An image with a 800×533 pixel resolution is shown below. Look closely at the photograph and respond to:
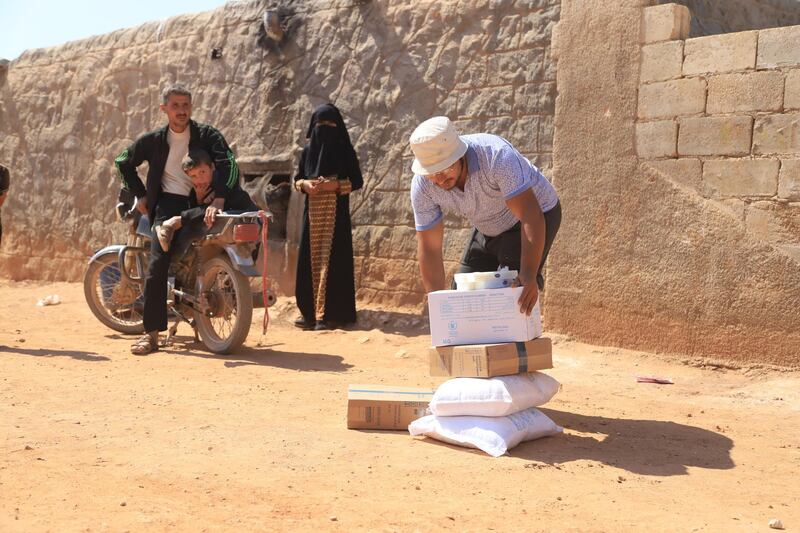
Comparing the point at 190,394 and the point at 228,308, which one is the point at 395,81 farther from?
the point at 190,394

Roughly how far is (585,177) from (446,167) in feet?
8.93

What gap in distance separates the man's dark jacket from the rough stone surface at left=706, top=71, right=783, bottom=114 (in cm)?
312

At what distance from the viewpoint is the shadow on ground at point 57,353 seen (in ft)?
19.9

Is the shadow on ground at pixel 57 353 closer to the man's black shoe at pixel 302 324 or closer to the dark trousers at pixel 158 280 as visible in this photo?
the dark trousers at pixel 158 280

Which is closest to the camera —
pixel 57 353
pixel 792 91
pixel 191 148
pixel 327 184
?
pixel 792 91

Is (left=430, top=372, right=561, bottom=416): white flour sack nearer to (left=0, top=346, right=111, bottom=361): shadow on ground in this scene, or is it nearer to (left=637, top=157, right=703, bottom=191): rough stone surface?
(left=637, top=157, right=703, bottom=191): rough stone surface

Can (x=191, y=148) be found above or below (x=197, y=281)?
above

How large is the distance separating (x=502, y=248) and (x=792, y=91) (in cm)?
235

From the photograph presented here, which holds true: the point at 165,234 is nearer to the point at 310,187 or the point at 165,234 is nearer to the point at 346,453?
the point at 310,187

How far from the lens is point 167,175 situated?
6414 millimetres

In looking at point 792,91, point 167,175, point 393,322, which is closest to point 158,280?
point 167,175

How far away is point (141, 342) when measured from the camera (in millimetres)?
6262

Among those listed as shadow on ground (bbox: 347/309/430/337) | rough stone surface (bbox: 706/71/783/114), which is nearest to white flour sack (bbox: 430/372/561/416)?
rough stone surface (bbox: 706/71/783/114)

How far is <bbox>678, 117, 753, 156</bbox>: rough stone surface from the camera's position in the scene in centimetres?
563
